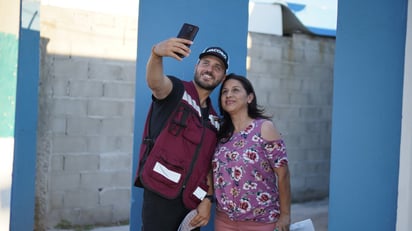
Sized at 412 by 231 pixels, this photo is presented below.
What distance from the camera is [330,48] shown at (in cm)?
657

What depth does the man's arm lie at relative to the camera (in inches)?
74.5

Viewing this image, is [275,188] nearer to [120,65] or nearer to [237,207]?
[237,207]

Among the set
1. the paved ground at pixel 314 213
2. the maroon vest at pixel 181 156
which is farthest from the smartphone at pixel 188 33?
the paved ground at pixel 314 213

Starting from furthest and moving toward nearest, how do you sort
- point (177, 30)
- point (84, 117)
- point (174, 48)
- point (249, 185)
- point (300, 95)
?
1. point (300, 95)
2. point (84, 117)
3. point (177, 30)
4. point (249, 185)
5. point (174, 48)

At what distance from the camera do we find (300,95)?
6.28m

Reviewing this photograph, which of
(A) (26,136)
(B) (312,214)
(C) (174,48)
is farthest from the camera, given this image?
(B) (312,214)

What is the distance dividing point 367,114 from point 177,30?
4.57 ft

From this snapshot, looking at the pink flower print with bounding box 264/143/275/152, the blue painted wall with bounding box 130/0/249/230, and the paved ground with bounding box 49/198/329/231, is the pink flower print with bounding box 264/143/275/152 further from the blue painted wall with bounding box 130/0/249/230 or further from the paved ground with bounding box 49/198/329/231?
the paved ground with bounding box 49/198/329/231

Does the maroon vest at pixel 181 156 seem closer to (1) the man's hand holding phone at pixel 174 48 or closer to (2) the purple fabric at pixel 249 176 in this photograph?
(2) the purple fabric at pixel 249 176

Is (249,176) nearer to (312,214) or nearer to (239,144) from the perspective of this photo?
(239,144)

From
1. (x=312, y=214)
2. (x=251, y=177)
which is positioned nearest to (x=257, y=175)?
(x=251, y=177)

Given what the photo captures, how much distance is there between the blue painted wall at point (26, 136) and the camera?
3.81m

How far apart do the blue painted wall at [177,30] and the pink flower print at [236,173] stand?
745mm

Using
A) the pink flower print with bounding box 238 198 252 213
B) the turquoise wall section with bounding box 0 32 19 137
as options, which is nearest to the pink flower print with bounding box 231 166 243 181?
the pink flower print with bounding box 238 198 252 213
